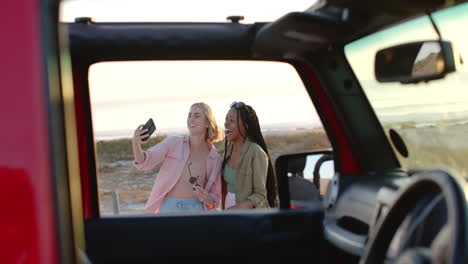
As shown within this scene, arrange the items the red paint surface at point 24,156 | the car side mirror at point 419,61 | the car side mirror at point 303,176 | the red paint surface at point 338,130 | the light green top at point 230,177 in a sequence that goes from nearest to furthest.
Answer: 1. the red paint surface at point 24,156
2. the car side mirror at point 419,61
3. the red paint surface at point 338,130
4. the car side mirror at point 303,176
5. the light green top at point 230,177

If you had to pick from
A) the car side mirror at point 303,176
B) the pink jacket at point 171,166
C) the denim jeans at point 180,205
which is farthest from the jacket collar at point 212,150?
the car side mirror at point 303,176

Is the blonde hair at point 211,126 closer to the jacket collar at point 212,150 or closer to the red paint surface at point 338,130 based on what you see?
the jacket collar at point 212,150

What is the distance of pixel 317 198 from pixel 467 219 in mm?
2172

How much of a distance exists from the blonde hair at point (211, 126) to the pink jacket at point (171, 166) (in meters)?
0.07

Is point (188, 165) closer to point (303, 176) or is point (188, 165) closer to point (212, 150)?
point (212, 150)

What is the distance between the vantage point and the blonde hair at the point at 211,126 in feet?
17.9

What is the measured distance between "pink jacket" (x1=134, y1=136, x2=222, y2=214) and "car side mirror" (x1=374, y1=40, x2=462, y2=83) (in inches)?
110

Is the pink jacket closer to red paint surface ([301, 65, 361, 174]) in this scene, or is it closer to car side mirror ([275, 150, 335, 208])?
car side mirror ([275, 150, 335, 208])

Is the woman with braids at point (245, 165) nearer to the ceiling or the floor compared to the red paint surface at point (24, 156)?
nearer to the floor

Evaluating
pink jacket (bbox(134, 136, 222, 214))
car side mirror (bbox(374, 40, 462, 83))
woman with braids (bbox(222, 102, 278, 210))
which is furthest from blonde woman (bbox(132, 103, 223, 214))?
car side mirror (bbox(374, 40, 462, 83))

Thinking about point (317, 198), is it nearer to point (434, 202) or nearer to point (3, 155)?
point (434, 202)

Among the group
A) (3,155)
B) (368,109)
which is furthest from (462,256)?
(368,109)

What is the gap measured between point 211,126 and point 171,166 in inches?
21.7

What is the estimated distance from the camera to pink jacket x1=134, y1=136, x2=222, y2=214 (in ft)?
16.2
